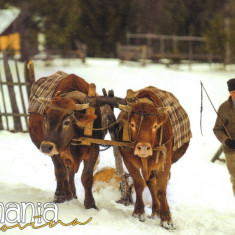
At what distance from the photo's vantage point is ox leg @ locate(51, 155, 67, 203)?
576cm

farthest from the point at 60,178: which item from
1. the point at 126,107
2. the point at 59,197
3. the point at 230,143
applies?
the point at 230,143

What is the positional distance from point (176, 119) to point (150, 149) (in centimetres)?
84

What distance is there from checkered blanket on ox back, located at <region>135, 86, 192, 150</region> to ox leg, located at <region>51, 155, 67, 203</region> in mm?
1390

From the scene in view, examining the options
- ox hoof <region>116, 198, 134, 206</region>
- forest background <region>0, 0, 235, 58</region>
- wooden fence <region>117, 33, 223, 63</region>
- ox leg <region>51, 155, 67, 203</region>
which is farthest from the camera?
forest background <region>0, 0, 235, 58</region>

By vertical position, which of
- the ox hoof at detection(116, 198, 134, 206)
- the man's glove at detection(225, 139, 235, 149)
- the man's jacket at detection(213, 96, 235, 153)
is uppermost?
the man's jacket at detection(213, 96, 235, 153)

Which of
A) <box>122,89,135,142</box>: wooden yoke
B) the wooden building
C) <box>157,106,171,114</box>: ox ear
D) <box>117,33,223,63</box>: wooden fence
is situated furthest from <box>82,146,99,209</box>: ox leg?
<box>117,33,223,63</box>: wooden fence

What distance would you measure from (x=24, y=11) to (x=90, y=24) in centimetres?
813

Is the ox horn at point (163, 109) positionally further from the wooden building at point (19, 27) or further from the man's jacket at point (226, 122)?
the wooden building at point (19, 27)

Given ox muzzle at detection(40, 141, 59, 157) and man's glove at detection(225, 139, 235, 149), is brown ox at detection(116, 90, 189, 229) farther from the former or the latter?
ox muzzle at detection(40, 141, 59, 157)

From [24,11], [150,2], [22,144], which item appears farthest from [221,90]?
[150,2]

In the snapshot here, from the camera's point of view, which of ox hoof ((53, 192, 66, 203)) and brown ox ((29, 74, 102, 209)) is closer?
brown ox ((29, 74, 102, 209))

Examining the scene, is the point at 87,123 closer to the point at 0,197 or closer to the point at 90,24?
the point at 0,197

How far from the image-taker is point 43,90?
5855mm

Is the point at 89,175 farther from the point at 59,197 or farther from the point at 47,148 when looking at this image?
the point at 47,148
